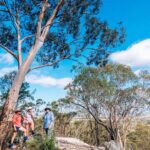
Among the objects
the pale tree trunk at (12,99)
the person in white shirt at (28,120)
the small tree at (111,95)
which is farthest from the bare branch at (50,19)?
the small tree at (111,95)

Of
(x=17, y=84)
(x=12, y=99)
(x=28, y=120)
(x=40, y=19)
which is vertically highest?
(x=40, y=19)

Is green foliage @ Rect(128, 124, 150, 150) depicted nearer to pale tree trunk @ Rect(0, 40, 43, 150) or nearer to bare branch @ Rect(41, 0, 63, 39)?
bare branch @ Rect(41, 0, 63, 39)

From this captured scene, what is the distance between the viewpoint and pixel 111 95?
2975 centimetres

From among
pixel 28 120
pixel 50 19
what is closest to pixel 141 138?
pixel 50 19

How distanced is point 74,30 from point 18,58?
13.5 feet

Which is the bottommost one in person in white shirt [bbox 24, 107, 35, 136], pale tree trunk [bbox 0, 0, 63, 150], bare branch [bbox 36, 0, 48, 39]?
person in white shirt [bbox 24, 107, 35, 136]

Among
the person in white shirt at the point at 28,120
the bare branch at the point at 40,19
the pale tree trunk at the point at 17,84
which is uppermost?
the bare branch at the point at 40,19

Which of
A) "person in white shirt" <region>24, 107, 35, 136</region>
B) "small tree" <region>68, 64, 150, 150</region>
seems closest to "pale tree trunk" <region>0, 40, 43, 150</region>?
"person in white shirt" <region>24, 107, 35, 136</region>

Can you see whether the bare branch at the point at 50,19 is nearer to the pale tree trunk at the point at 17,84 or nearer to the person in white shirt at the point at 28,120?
the pale tree trunk at the point at 17,84

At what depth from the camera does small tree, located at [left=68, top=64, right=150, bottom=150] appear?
1163 inches

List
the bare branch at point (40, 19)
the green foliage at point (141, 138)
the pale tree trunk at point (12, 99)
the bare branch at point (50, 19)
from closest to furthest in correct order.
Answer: the pale tree trunk at point (12, 99) → the bare branch at point (40, 19) → the bare branch at point (50, 19) → the green foliage at point (141, 138)

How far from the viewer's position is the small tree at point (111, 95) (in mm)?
29531

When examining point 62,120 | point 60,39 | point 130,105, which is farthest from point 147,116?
point 60,39

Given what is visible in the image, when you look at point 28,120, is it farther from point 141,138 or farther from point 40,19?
point 141,138
